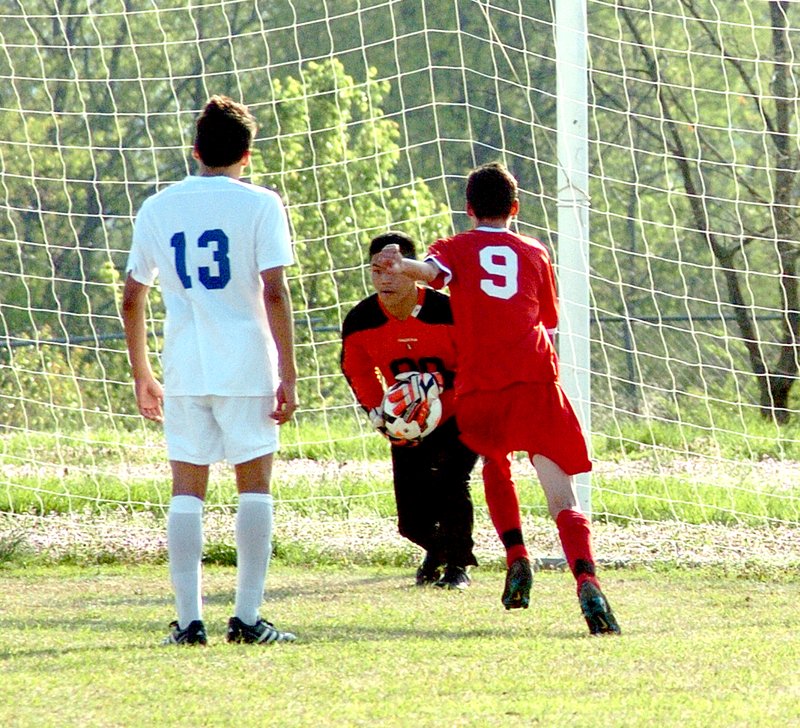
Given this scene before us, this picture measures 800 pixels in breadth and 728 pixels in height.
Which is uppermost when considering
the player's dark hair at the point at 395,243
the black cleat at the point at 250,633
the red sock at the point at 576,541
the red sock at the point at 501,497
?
the player's dark hair at the point at 395,243

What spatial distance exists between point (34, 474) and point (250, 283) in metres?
4.63

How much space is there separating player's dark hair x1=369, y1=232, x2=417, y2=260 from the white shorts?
5.55ft

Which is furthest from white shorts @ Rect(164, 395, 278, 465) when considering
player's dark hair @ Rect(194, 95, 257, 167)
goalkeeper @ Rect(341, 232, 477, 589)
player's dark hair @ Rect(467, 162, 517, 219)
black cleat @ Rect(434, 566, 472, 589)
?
black cleat @ Rect(434, 566, 472, 589)

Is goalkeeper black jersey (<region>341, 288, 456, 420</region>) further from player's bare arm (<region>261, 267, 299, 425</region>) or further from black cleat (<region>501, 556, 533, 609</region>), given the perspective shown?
player's bare arm (<region>261, 267, 299, 425</region>)

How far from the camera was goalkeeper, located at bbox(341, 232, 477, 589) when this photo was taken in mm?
5930

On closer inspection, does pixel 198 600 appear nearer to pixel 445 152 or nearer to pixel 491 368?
pixel 491 368

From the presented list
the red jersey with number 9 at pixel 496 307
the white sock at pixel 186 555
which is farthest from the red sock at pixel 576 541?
the white sock at pixel 186 555

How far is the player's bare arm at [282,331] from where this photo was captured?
14.2 feet

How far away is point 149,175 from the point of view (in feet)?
76.6

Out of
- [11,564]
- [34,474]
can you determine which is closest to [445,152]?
[34,474]

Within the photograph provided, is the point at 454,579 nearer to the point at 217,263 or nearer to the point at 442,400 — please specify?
the point at 442,400

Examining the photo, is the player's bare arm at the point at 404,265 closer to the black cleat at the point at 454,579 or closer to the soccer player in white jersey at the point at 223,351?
the soccer player in white jersey at the point at 223,351

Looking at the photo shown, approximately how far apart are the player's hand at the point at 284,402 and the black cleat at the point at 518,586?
1.11 m

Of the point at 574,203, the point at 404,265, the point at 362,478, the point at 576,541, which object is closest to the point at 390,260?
the point at 404,265
